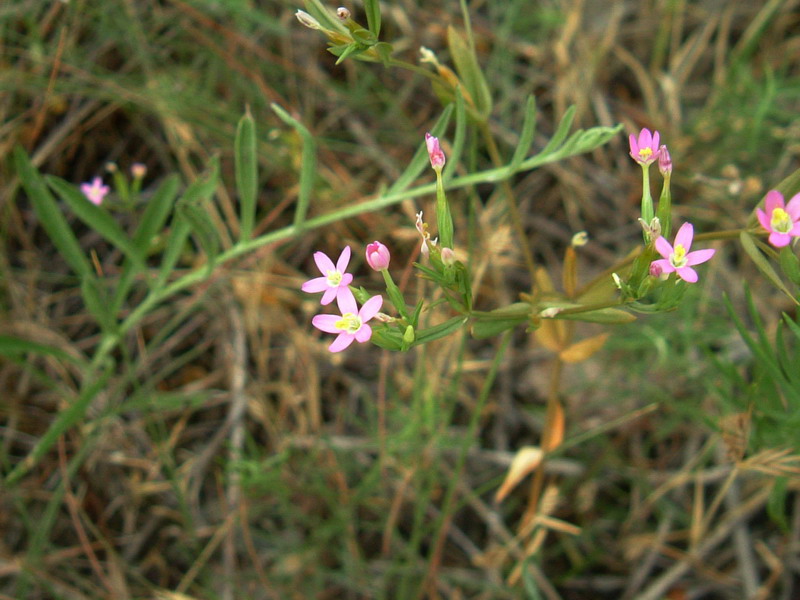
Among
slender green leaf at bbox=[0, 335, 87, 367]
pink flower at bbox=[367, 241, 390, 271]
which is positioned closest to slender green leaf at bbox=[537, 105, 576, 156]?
pink flower at bbox=[367, 241, 390, 271]

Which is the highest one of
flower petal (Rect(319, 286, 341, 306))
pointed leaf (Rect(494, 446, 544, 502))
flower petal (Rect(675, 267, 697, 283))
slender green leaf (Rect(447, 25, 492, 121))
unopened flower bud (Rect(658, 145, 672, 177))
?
slender green leaf (Rect(447, 25, 492, 121))

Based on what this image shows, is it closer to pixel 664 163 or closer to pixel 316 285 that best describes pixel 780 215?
pixel 664 163

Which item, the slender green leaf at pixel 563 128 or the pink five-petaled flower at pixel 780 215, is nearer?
the pink five-petaled flower at pixel 780 215

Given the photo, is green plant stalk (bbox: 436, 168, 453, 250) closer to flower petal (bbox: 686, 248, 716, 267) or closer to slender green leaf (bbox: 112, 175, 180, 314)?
flower petal (bbox: 686, 248, 716, 267)

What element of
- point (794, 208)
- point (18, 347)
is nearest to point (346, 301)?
point (794, 208)

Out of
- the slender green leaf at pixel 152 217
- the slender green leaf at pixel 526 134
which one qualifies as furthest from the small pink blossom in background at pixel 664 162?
the slender green leaf at pixel 152 217

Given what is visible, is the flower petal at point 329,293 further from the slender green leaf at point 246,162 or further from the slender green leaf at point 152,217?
the slender green leaf at point 152,217
